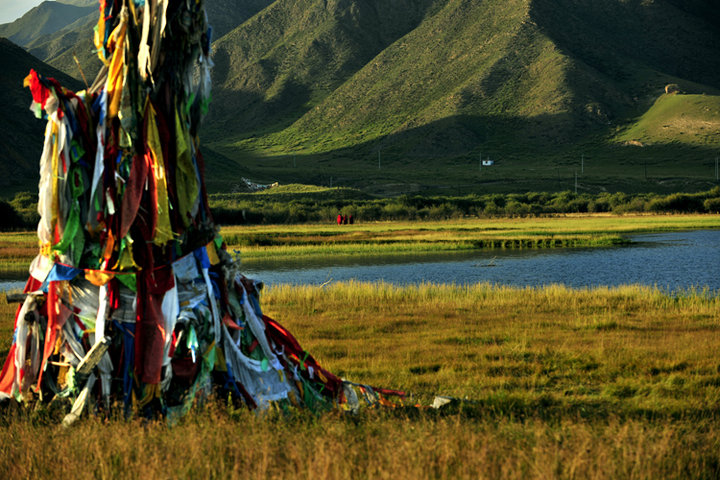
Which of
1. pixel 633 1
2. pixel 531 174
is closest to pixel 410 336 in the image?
pixel 531 174

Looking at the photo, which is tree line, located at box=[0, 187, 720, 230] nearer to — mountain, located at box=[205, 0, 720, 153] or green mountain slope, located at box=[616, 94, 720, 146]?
green mountain slope, located at box=[616, 94, 720, 146]

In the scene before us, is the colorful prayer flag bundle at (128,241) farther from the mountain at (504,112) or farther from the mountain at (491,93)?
the mountain at (491,93)

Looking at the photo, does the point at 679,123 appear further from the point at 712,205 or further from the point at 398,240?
the point at 398,240

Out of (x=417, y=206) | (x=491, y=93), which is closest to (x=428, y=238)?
(x=417, y=206)

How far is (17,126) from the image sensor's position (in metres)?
97.2

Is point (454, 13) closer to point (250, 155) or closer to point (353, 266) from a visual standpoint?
point (250, 155)

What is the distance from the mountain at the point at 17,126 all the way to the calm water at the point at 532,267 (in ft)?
205

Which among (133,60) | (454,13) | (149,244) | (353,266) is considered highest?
(454,13)

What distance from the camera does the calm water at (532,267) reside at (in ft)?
89.5

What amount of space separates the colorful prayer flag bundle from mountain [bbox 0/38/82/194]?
86.6 metres

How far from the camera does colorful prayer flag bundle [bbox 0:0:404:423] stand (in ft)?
20.2

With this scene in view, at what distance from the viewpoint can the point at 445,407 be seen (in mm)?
7168

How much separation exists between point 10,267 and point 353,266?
14747 millimetres

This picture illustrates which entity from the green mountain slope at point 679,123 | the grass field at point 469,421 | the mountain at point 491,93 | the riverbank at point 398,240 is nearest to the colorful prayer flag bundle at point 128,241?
the grass field at point 469,421
